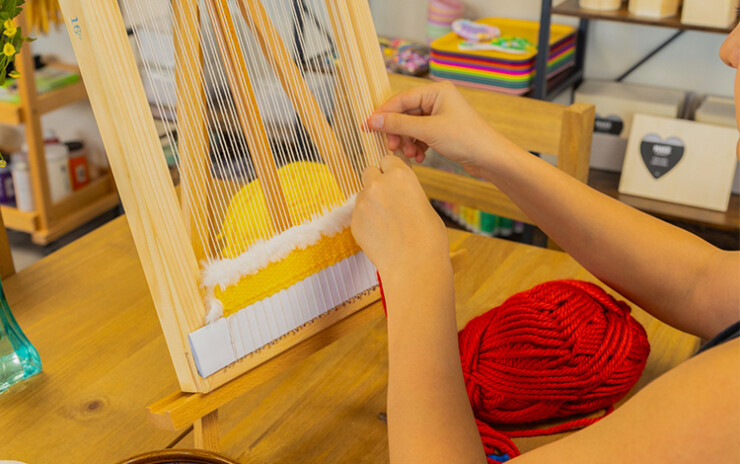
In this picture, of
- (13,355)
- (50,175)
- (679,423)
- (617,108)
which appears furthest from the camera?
(50,175)

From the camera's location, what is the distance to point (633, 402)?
0.53 meters

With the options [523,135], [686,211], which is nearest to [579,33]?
[686,211]

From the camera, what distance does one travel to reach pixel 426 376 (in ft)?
2.19

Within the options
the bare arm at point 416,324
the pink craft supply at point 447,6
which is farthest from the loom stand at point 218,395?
the pink craft supply at point 447,6

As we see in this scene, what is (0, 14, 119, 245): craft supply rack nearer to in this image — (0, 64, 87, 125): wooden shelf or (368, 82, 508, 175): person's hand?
(0, 64, 87, 125): wooden shelf

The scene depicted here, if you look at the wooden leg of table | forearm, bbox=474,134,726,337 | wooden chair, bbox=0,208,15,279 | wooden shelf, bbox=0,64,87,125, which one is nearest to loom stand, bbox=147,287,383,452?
the wooden leg of table

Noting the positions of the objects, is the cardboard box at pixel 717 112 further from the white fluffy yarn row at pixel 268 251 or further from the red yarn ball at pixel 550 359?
the white fluffy yarn row at pixel 268 251

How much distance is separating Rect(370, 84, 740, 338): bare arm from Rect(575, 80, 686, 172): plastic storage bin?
1355 mm

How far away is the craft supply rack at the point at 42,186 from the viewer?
2.54 meters

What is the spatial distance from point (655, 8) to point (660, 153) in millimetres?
393

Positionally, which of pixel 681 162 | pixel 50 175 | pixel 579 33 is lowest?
A: pixel 50 175

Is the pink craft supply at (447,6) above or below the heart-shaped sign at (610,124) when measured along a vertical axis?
above

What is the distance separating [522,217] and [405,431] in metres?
0.86

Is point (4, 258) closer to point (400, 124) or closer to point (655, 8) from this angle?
point (400, 124)
